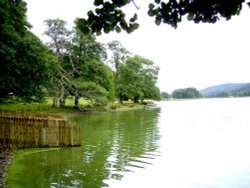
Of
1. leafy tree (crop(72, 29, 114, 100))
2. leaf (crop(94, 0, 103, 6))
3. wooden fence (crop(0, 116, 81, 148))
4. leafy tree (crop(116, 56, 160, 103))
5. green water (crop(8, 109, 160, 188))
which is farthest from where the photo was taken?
leafy tree (crop(116, 56, 160, 103))

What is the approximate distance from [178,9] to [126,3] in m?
0.90

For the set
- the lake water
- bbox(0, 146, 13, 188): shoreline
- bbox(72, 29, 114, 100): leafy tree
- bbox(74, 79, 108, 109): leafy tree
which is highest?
bbox(72, 29, 114, 100): leafy tree

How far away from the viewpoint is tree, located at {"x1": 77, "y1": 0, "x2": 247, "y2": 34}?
408 cm

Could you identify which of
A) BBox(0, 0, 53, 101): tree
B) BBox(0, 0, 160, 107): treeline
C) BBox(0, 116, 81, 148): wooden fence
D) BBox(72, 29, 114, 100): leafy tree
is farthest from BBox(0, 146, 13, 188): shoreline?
BBox(72, 29, 114, 100): leafy tree

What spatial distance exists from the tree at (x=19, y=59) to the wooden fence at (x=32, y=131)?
9687mm

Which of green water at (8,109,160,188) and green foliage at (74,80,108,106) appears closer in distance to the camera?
green water at (8,109,160,188)

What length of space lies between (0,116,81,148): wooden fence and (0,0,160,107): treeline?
18.9ft

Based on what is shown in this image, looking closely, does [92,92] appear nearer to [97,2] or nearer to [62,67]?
[62,67]

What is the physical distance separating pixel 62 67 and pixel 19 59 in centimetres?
1991

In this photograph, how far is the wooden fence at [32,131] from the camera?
1434 centimetres

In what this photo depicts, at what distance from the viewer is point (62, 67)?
45688 millimetres

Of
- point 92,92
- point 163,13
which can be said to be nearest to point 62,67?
point 92,92

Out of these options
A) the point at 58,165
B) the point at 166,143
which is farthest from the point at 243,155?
the point at 58,165

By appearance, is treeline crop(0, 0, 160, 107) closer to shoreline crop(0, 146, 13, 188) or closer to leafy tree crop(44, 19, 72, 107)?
leafy tree crop(44, 19, 72, 107)
